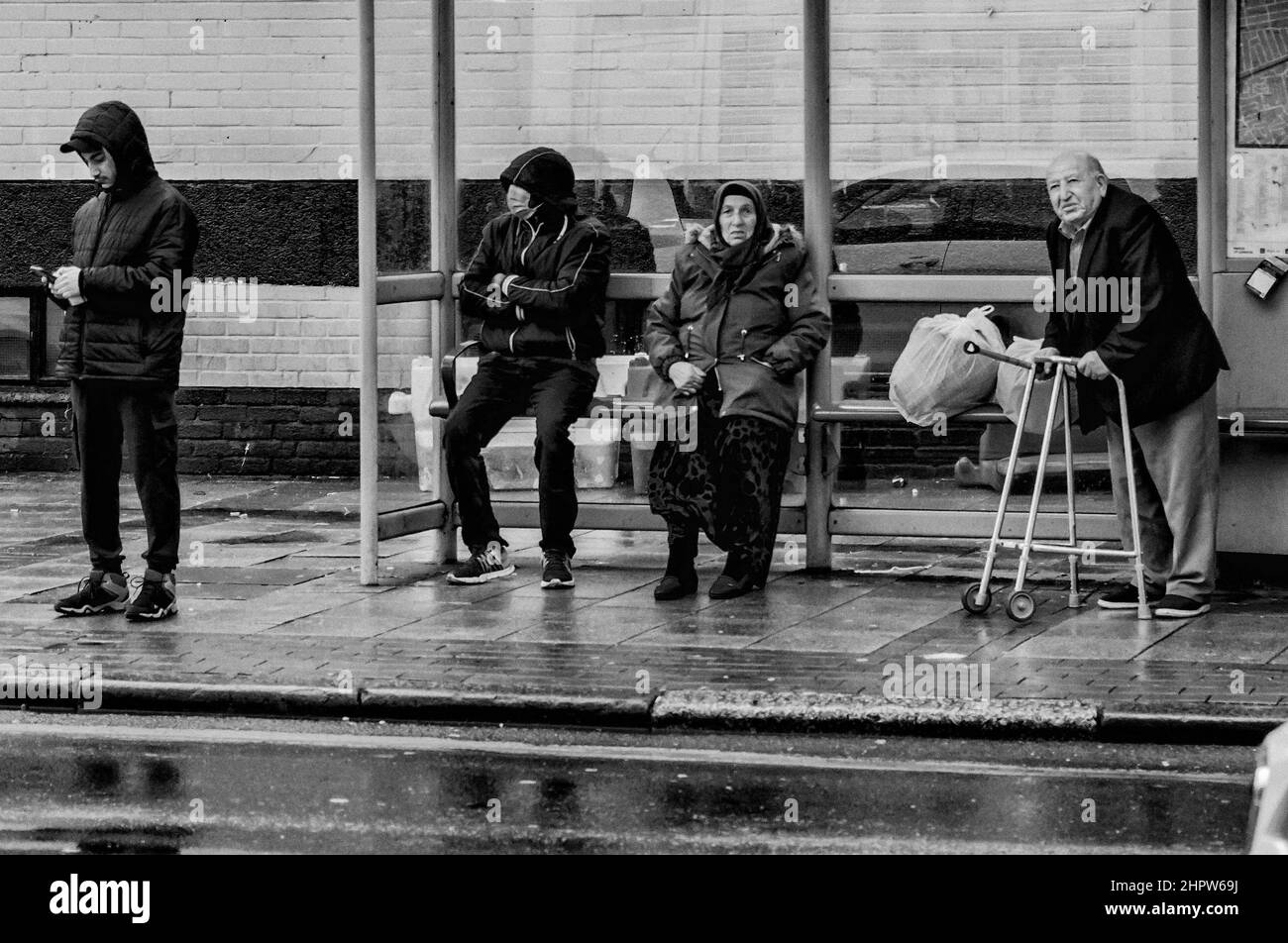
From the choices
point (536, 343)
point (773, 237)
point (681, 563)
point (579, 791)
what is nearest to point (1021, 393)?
point (773, 237)

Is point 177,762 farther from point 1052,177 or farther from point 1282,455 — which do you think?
point 1282,455

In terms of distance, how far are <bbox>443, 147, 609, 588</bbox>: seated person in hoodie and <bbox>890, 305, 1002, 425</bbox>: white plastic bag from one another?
1.48 meters

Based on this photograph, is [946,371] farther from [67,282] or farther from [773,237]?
[67,282]

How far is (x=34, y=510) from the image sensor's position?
12602mm

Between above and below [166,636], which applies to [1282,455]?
above

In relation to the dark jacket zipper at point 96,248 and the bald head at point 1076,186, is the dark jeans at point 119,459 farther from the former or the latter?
the bald head at point 1076,186

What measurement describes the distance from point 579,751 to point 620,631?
5.67 ft

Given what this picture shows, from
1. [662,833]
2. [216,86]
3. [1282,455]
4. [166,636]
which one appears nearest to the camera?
[662,833]

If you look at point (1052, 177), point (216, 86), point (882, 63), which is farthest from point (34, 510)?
point (1052, 177)

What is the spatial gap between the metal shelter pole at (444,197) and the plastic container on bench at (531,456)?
0.36 meters

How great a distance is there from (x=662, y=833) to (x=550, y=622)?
302 centimetres

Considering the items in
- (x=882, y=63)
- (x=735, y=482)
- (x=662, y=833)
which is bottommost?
(x=662, y=833)

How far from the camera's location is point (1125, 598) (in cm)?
901

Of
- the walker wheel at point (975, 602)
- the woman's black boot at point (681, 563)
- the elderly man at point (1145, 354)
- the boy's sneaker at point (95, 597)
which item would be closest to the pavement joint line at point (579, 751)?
the boy's sneaker at point (95, 597)
